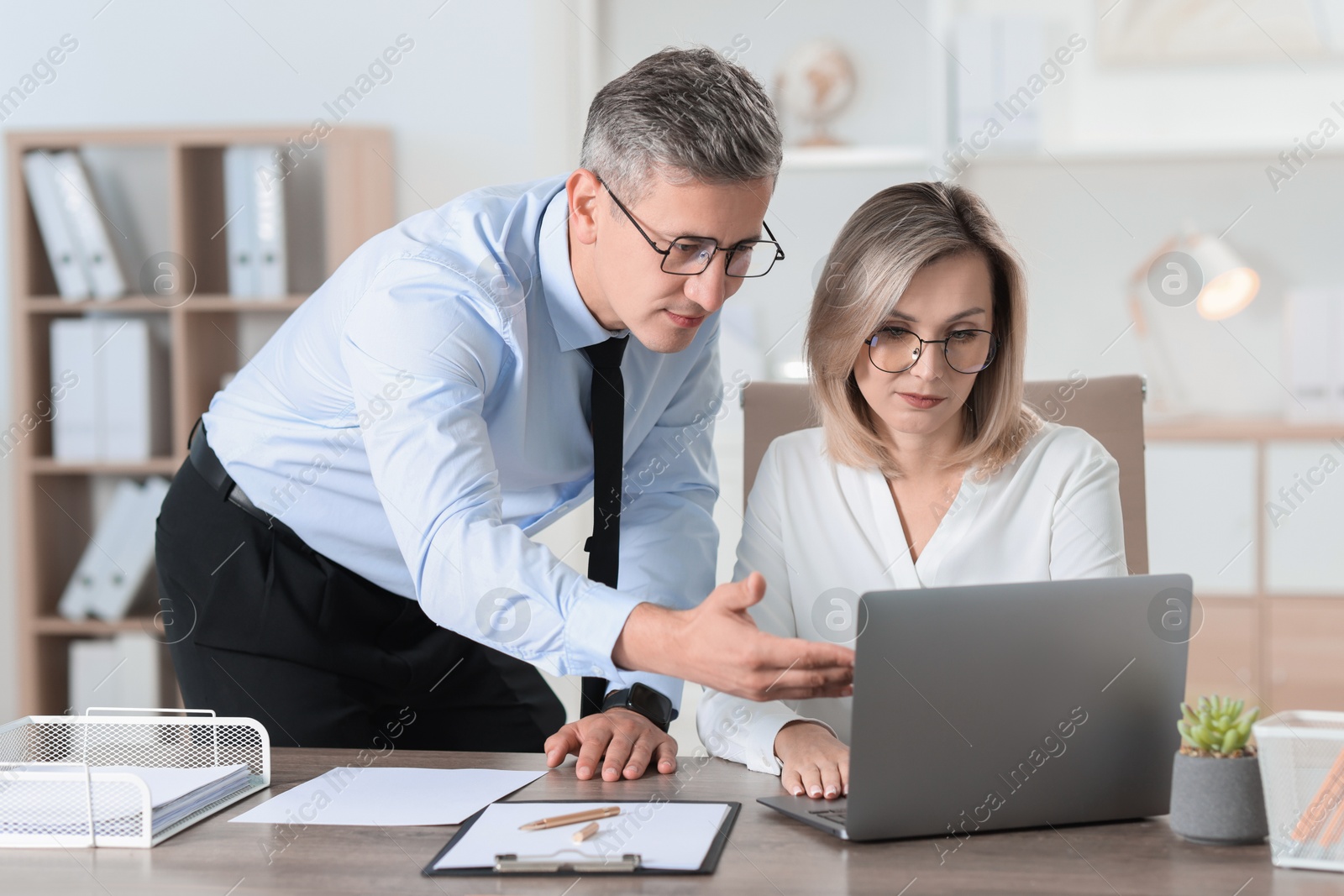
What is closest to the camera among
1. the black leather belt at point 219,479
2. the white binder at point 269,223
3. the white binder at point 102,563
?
the black leather belt at point 219,479

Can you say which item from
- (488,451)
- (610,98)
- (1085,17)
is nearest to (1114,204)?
(1085,17)

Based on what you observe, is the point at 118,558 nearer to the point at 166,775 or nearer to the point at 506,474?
the point at 506,474

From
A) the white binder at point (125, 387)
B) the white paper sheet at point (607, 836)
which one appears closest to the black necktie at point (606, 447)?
the white paper sheet at point (607, 836)

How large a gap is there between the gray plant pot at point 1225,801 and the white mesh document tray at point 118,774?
0.89m

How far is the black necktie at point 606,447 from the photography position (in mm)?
1494

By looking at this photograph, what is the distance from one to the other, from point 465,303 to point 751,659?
582 mm

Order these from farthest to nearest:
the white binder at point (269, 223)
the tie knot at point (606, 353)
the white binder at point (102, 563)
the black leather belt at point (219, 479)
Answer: the white binder at point (102, 563)
the white binder at point (269, 223)
the black leather belt at point (219, 479)
the tie knot at point (606, 353)

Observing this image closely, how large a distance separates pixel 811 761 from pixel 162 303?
2517mm

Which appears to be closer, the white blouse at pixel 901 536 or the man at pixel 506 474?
the man at pixel 506 474

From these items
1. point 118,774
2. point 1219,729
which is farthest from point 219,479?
point 1219,729

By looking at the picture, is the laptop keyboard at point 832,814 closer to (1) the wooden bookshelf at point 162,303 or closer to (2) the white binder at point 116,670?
(1) the wooden bookshelf at point 162,303

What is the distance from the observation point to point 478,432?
1.23 meters

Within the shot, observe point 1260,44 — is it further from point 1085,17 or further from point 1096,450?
point 1096,450

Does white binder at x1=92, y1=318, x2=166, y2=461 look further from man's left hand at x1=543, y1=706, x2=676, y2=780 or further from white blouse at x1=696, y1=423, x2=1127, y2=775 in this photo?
man's left hand at x1=543, y1=706, x2=676, y2=780
